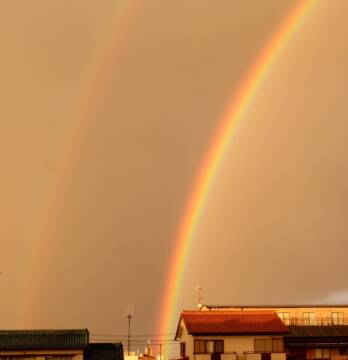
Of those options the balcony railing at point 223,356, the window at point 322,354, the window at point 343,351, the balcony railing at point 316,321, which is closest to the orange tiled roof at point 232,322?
the balcony railing at point 223,356

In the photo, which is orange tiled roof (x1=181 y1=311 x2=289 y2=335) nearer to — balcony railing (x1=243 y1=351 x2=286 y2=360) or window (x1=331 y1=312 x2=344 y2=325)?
balcony railing (x1=243 y1=351 x2=286 y2=360)

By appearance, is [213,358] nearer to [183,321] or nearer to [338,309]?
[183,321]

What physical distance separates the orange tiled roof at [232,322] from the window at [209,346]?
0.74m

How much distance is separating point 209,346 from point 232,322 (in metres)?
2.40

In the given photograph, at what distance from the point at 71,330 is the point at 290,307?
989 inches

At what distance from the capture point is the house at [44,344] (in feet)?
133

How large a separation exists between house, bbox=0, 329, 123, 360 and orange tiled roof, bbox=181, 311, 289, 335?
8.09 metres

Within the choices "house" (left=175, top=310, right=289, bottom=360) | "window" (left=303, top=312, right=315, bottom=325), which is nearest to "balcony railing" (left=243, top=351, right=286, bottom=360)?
"house" (left=175, top=310, right=289, bottom=360)

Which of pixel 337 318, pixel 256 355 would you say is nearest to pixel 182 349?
pixel 256 355

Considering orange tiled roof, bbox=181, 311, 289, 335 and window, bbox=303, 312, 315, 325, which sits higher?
window, bbox=303, 312, 315, 325

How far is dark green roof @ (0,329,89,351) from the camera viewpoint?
40438 mm

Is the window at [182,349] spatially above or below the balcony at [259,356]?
above

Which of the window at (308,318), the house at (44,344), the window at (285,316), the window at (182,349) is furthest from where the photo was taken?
the window at (308,318)

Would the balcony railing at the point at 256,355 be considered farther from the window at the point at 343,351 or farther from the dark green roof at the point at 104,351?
the dark green roof at the point at 104,351
